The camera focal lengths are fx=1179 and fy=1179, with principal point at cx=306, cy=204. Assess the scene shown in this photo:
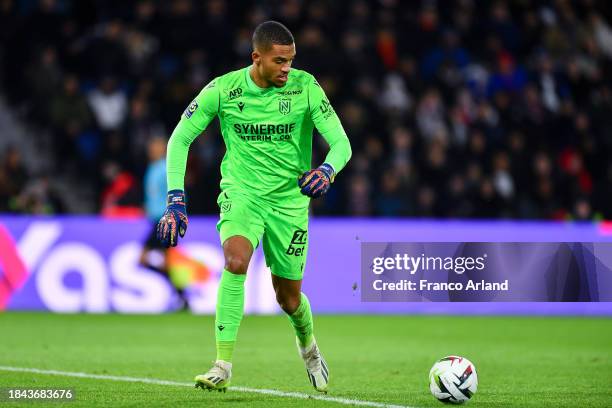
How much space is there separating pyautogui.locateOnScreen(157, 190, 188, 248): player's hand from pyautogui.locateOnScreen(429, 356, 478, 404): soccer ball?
182 cm

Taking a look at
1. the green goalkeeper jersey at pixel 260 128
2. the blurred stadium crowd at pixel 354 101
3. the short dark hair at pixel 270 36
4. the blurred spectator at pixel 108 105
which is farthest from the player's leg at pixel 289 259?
the blurred spectator at pixel 108 105

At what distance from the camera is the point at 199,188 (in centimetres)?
1664

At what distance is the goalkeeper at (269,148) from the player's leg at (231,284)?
13 mm

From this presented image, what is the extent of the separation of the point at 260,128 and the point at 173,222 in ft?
2.94

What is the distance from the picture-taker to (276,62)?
7.55 meters

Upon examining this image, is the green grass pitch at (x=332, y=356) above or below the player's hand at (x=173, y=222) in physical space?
below

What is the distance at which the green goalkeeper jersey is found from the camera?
7672mm

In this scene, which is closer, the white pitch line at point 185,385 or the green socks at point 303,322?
the white pitch line at point 185,385

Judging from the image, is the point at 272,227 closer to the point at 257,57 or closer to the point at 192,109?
the point at 192,109

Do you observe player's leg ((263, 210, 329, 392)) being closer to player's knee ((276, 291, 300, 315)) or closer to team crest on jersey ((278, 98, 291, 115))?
player's knee ((276, 291, 300, 315))

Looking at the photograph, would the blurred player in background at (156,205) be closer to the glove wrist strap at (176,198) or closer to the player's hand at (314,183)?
the glove wrist strap at (176,198)

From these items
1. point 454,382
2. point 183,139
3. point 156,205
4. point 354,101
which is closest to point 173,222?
point 183,139

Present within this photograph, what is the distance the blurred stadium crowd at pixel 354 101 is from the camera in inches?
678

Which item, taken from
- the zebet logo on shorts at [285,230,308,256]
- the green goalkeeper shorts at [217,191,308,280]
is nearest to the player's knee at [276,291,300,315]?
the green goalkeeper shorts at [217,191,308,280]
